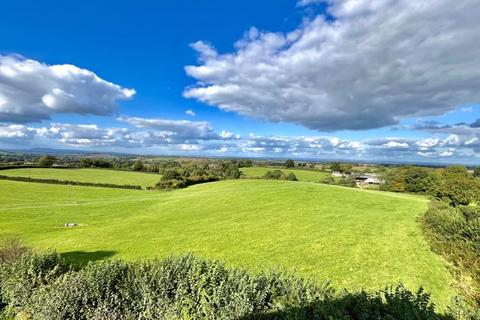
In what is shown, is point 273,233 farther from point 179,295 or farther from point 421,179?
point 421,179

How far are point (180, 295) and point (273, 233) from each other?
13.0m

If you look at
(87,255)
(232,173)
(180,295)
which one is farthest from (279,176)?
(180,295)

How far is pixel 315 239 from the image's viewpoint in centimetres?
1656

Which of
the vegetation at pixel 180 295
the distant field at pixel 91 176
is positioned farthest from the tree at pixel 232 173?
the vegetation at pixel 180 295

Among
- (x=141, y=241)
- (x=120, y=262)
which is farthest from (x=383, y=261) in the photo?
(x=141, y=241)

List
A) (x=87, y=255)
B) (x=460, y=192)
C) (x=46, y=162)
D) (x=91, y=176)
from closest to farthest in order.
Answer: (x=87, y=255) → (x=460, y=192) → (x=91, y=176) → (x=46, y=162)

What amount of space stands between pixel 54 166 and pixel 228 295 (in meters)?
95.5

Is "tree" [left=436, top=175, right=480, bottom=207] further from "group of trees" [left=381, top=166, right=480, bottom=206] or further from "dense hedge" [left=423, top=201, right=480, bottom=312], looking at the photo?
"dense hedge" [left=423, top=201, right=480, bottom=312]

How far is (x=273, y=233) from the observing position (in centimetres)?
1886

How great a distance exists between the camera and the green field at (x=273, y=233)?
12.7 metres

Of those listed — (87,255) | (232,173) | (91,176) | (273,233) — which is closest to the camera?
(87,255)

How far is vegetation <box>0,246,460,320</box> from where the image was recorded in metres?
5.21

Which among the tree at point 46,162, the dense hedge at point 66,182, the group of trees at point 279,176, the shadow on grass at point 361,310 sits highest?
the shadow on grass at point 361,310

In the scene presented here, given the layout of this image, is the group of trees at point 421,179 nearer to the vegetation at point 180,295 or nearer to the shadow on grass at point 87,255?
the vegetation at point 180,295
